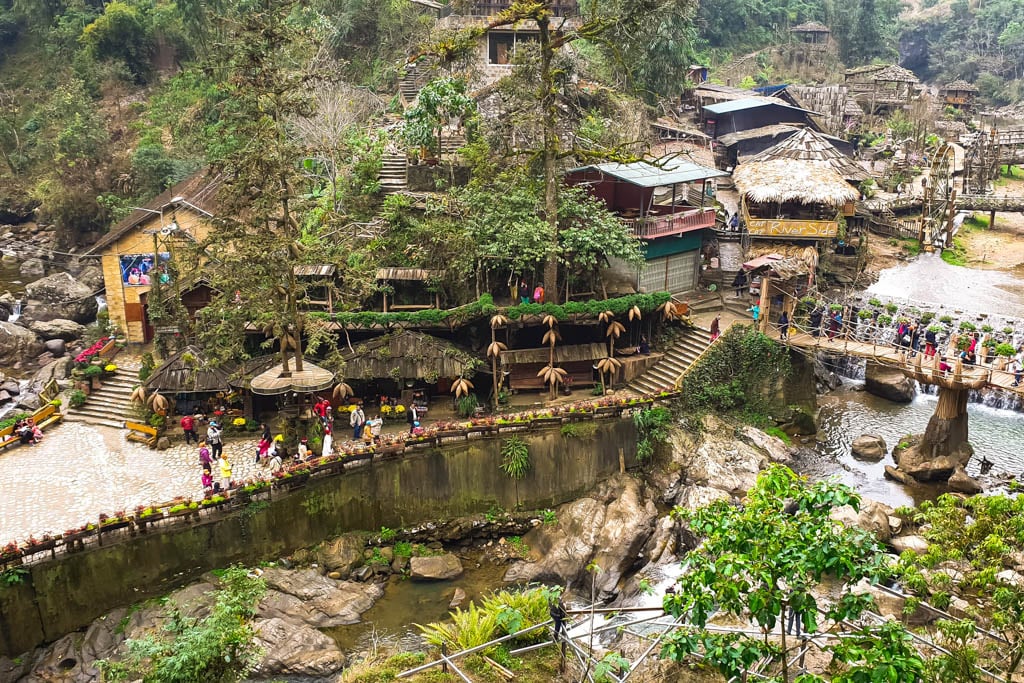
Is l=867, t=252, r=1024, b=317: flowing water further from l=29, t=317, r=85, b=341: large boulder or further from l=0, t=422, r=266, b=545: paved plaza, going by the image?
l=29, t=317, r=85, b=341: large boulder

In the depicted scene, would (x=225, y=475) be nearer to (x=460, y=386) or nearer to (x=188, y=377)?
(x=188, y=377)

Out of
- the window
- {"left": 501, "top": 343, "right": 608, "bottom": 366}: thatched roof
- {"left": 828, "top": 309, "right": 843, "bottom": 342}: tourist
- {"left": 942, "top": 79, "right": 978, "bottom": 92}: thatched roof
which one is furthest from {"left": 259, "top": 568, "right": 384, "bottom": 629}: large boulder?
{"left": 942, "top": 79, "right": 978, "bottom": 92}: thatched roof

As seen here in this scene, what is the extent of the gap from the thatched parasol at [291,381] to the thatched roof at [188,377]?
194 centimetres

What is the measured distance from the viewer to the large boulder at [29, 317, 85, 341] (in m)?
37.5

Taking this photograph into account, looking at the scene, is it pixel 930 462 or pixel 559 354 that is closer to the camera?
pixel 930 462

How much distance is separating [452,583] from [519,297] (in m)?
10.6

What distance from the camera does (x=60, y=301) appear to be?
3991 cm

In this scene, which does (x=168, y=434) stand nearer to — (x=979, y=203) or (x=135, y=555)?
(x=135, y=555)

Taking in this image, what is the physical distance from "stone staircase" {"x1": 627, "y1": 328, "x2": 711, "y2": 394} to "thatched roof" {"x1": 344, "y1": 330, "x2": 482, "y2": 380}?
621 centimetres

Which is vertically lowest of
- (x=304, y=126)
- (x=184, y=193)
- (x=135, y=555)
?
(x=135, y=555)

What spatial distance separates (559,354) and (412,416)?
5470mm

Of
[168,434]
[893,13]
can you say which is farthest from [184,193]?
[893,13]

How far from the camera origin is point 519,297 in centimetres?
2952

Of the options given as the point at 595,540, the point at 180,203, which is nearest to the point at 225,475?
the point at 595,540
